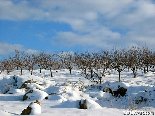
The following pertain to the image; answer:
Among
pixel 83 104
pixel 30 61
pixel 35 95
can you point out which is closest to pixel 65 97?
pixel 35 95

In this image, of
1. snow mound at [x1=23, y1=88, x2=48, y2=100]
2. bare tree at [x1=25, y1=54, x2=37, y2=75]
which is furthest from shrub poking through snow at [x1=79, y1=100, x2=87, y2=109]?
bare tree at [x1=25, y1=54, x2=37, y2=75]

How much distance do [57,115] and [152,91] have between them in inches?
400

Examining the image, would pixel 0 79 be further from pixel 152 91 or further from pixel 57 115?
pixel 57 115

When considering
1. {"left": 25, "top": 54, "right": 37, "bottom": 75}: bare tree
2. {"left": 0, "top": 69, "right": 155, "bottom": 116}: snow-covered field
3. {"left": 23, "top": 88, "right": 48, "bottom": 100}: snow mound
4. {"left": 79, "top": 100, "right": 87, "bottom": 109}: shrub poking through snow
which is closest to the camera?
{"left": 79, "top": 100, "right": 87, "bottom": 109}: shrub poking through snow

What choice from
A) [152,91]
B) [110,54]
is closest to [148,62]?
[110,54]

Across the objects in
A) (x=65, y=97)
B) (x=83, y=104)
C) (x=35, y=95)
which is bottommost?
(x=65, y=97)

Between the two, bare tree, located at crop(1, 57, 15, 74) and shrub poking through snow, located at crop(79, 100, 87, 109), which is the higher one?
bare tree, located at crop(1, 57, 15, 74)

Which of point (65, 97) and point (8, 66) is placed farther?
point (8, 66)

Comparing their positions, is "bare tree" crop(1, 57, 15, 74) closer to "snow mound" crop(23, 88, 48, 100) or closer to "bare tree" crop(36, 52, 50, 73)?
"bare tree" crop(36, 52, 50, 73)

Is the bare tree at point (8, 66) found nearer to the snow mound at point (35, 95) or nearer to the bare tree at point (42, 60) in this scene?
the bare tree at point (42, 60)

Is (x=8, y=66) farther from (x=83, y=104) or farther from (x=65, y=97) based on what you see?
(x=83, y=104)

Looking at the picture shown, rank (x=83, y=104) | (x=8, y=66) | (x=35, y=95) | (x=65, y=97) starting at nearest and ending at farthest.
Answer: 1. (x=83, y=104)
2. (x=35, y=95)
3. (x=65, y=97)
4. (x=8, y=66)

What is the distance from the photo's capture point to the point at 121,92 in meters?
13.9

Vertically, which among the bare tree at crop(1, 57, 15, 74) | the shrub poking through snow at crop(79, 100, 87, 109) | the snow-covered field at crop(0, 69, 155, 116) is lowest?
the snow-covered field at crop(0, 69, 155, 116)
